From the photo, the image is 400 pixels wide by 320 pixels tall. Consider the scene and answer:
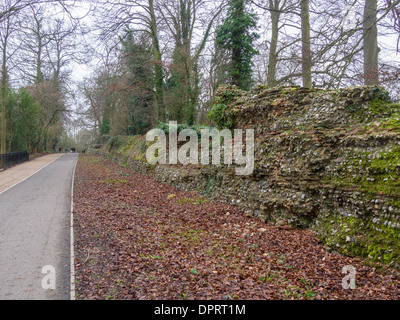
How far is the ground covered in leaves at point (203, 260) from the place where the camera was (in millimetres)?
4625

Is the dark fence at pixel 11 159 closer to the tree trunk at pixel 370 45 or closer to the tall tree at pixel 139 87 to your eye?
the tall tree at pixel 139 87

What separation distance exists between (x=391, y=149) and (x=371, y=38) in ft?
19.1

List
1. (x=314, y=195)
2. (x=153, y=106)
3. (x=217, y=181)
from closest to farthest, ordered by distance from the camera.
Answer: (x=314, y=195), (x=217, y=181), (x=153, y=106)

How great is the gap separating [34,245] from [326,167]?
23.8 ft

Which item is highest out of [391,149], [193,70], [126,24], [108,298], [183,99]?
[126,24]

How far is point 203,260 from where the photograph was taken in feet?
19.5

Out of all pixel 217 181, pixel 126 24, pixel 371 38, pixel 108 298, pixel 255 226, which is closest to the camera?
pixel 108 298

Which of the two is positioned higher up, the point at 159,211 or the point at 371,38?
the point at 371,38

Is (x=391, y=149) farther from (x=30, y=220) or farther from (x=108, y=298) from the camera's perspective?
(x=30, y=220)

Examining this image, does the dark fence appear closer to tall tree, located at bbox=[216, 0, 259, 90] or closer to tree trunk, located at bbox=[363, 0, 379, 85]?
tall tree, located at bbox=[216, 0, 259, 90]

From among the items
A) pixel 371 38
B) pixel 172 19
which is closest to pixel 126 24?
pixel 172 19

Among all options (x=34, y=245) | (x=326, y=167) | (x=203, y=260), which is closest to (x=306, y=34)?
(x=326, y=167)

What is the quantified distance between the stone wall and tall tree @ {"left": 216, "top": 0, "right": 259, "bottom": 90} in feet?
24.8

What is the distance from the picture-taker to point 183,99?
1972 centimetres
